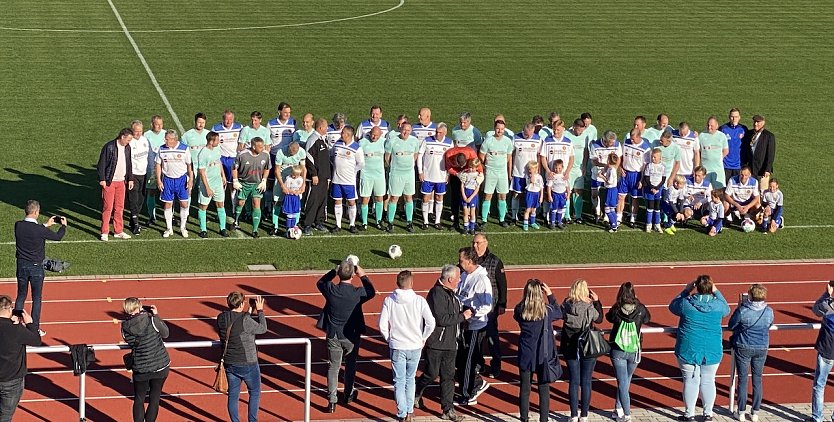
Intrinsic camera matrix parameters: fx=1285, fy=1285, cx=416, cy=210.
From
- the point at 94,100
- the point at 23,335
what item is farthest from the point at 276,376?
the point at 94,100

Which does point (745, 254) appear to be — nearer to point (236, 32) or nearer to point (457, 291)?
point (457, 291)

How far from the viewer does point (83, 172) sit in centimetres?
2369

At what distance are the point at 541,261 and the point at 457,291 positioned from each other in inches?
238

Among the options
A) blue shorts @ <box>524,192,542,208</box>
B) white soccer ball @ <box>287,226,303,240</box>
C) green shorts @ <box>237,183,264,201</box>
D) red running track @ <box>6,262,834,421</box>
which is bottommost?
red running track @ <box>6,262,834,421</box>

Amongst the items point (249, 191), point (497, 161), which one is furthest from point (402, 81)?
point (249, 191)

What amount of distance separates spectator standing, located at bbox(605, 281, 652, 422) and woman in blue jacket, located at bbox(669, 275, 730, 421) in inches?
17.2

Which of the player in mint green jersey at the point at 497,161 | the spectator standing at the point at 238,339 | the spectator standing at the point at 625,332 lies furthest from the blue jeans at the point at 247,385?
the player in mint green jersey at the point at 497,161

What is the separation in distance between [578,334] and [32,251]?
22.3ft

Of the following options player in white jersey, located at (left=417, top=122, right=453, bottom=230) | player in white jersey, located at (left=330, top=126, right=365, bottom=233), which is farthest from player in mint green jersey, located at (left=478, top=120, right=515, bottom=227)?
player in white jersey, located at (left=330, top=126, right=365, bottom=233)

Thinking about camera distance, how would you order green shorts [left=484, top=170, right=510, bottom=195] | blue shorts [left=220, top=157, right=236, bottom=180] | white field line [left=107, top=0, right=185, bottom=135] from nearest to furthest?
blue shorts [left=220, top=157, right=236, bottom=180] → green shorts [left=484, top=170, right=510, bottom=195] → white field line [left=107, top=0, right=185, bottom=135]

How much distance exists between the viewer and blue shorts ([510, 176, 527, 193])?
21.3 metres

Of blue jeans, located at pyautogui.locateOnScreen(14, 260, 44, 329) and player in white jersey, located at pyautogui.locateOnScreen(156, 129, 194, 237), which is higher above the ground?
player in white jersey, located at pyautogui.locateOnScreen(156, 129, 194, 237)

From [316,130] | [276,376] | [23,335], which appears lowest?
[276,376]

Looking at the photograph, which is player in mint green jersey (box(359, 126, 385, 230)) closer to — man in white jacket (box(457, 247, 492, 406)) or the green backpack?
man in white jacket (box(457, 247, 492, 406))
